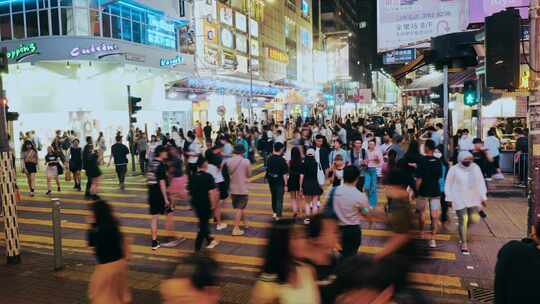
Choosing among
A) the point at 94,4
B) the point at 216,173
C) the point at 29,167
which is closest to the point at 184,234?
the point at 216,173

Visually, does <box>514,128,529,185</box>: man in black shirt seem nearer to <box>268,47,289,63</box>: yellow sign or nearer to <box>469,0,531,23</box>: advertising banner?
<box>469,0,531,23</box>: advertising banner

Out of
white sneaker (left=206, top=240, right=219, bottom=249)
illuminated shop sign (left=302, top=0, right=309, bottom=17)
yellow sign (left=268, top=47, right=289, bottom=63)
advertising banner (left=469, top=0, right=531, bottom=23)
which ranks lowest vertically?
white sneaker (left=206, top=240, right=219, bottom=249)

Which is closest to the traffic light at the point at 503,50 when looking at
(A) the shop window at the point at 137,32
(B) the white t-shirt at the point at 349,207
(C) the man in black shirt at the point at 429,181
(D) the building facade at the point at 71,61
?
(B) the white t-shirt at the point at 349,207

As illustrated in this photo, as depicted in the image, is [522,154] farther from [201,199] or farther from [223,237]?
[201,199]

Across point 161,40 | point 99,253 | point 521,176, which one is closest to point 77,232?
point 99,253

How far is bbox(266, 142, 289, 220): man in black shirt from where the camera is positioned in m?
9.95

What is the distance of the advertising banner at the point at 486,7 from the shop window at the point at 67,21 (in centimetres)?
1963

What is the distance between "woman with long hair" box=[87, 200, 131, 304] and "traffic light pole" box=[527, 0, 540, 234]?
4.66m

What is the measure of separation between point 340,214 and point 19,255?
571cm

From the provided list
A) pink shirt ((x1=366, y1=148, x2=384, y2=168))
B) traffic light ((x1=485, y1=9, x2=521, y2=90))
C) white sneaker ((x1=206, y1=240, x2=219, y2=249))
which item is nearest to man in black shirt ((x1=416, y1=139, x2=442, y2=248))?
pink shirt ((x1=366, y1=148, x2=384, y2=168))

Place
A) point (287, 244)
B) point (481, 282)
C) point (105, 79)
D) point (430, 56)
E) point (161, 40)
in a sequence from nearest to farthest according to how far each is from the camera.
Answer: point (287, 244), point (481, 282), point (430, 56), point (105, 79), point (161, 40)

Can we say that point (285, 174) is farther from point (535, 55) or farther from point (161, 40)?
point (161, 40)

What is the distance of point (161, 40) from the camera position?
3194 cm

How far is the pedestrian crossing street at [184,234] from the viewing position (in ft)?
24.0
